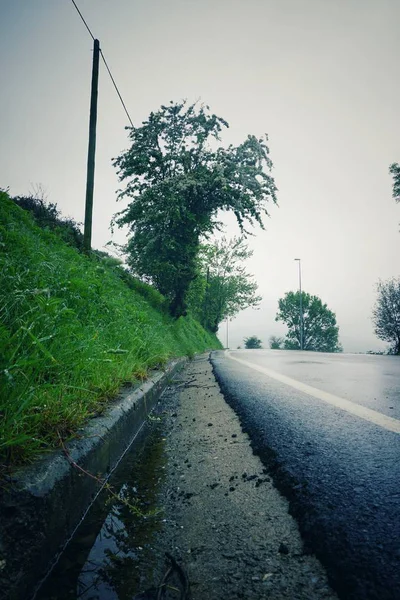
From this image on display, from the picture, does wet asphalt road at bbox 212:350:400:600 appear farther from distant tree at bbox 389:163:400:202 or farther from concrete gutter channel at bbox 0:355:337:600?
distant tree at bbox 389:163:400:202

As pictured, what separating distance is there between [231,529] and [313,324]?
63818 millimetres

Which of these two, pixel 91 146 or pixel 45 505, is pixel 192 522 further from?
pixel 91 146

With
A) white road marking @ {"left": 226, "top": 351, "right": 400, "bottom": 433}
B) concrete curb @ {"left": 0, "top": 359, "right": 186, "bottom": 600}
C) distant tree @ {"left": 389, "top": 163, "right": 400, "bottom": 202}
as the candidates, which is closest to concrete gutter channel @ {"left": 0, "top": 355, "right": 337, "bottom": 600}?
concrete curb @ {"left": 0, "top": 359, "right": 186, "bottom": 600}

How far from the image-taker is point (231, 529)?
1.32 meters

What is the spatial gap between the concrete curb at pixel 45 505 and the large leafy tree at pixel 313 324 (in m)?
61.9

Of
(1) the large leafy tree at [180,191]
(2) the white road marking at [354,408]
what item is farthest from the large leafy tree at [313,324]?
(2) the white road marking at [354,408]

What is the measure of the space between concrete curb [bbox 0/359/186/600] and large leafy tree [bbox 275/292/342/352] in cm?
6195

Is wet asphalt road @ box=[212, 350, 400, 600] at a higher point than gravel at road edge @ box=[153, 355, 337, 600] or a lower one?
higher

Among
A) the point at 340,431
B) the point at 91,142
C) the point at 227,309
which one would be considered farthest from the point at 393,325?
the point at 340,431

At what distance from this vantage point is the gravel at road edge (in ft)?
3.29

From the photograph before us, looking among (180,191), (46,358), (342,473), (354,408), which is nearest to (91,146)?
(180,191)

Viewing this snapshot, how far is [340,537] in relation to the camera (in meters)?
1.11

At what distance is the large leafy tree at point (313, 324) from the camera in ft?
200

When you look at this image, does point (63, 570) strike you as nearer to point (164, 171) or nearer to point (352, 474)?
point (352, 474)
